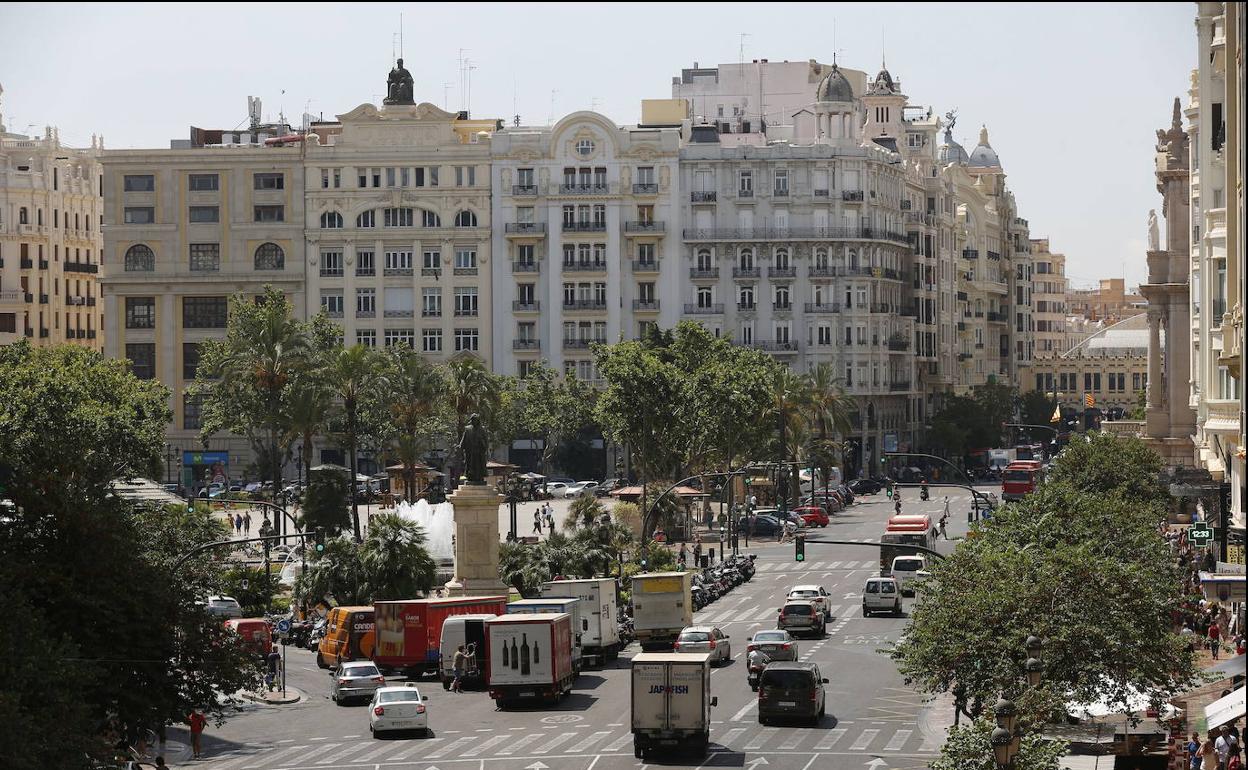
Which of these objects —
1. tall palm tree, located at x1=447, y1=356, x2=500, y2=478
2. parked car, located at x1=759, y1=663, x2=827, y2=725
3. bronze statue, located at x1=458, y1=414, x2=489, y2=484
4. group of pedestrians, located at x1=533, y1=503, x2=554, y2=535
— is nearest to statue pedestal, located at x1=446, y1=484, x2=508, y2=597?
bronze statue, located at x1=458, y1=414, x2=489, y2=484

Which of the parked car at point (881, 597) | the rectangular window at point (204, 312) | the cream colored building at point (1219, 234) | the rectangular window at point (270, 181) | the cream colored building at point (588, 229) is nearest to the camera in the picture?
the cream colored building at point (1219, 234)

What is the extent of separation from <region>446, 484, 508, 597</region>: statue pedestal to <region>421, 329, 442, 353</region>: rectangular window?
74.1 metres

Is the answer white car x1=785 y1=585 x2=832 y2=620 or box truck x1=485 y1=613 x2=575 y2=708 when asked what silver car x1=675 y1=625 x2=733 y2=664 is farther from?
white car x1=785 y1=585 x2=832 y2=620

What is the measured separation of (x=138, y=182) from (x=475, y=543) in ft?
268

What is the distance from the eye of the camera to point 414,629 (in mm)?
61562

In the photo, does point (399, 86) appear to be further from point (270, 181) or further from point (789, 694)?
point (789, 694)

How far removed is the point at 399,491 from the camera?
412 ft

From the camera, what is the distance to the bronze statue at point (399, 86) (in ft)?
488

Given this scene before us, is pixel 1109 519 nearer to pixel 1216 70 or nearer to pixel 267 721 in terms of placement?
pixel 1216 70

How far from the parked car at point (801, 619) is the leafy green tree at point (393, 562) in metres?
12.1

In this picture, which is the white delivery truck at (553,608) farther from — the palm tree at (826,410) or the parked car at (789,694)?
the palm tree at (826,410)

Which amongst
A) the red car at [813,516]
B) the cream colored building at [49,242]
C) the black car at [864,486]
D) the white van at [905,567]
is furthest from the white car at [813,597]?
the cream colored building at [49,242]

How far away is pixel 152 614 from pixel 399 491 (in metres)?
81.6

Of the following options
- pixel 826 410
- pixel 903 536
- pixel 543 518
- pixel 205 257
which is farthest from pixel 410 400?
pixel 903 536
